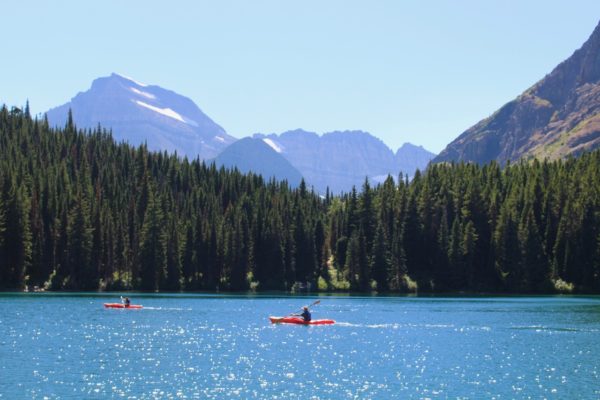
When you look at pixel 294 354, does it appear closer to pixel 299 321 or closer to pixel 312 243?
pixel 299 321

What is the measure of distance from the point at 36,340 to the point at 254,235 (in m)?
115

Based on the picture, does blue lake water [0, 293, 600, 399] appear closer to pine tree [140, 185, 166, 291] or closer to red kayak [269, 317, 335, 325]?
red kayak [269, 317, 335, 325]

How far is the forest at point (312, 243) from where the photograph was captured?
533ft

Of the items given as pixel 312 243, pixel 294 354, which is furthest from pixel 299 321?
pixel 312 243

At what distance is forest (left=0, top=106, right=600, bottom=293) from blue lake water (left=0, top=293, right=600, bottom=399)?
50.6 metres

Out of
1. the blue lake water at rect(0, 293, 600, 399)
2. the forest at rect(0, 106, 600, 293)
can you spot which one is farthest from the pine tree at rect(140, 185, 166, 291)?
the blue lake water at rect(0, 293, 600, 399)

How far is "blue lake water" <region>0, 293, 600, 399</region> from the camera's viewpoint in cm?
5019

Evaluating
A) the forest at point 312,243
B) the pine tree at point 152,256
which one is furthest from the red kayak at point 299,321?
the forest at point 312,243

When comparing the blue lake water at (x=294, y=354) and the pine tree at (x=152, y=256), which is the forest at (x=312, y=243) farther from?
the blue lake water at (x=294, y=354)

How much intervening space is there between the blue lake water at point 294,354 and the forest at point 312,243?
5060 centimetres

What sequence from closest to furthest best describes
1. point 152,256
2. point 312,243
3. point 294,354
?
1. point 294,354
2. point 152,256
3. point 312,243

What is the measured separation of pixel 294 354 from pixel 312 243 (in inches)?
4752

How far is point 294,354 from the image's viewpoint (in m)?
67.1

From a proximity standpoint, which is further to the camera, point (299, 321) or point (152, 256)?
point (152, 256)
